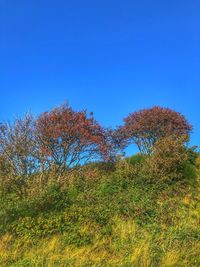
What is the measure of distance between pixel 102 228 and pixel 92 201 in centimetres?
208

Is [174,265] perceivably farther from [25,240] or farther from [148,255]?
[25,240]

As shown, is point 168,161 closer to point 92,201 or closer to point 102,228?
point 92,201

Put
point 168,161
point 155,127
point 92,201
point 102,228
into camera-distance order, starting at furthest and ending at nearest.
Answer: point 155,127 → point 168,161 → point 92,201 → point 102,228

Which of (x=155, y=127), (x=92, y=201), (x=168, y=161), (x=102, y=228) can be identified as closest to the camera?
(x=102, y=228)

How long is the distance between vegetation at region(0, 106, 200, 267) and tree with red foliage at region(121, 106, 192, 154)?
2.80 meters

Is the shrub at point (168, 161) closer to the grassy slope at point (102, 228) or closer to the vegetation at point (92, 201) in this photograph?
the vegetation at point (92, 201)

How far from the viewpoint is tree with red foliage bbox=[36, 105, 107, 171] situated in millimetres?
15414

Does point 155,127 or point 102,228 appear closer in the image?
point 102,228

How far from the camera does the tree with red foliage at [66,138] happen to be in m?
15.4

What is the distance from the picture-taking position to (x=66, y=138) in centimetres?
1562

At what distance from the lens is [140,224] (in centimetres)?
1017

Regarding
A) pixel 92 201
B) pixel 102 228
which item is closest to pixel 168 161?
pixel 92 201

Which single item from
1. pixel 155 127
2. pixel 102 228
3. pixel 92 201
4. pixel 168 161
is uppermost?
pixel 155 127

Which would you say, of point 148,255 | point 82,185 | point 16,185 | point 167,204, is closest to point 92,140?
point 82,185
